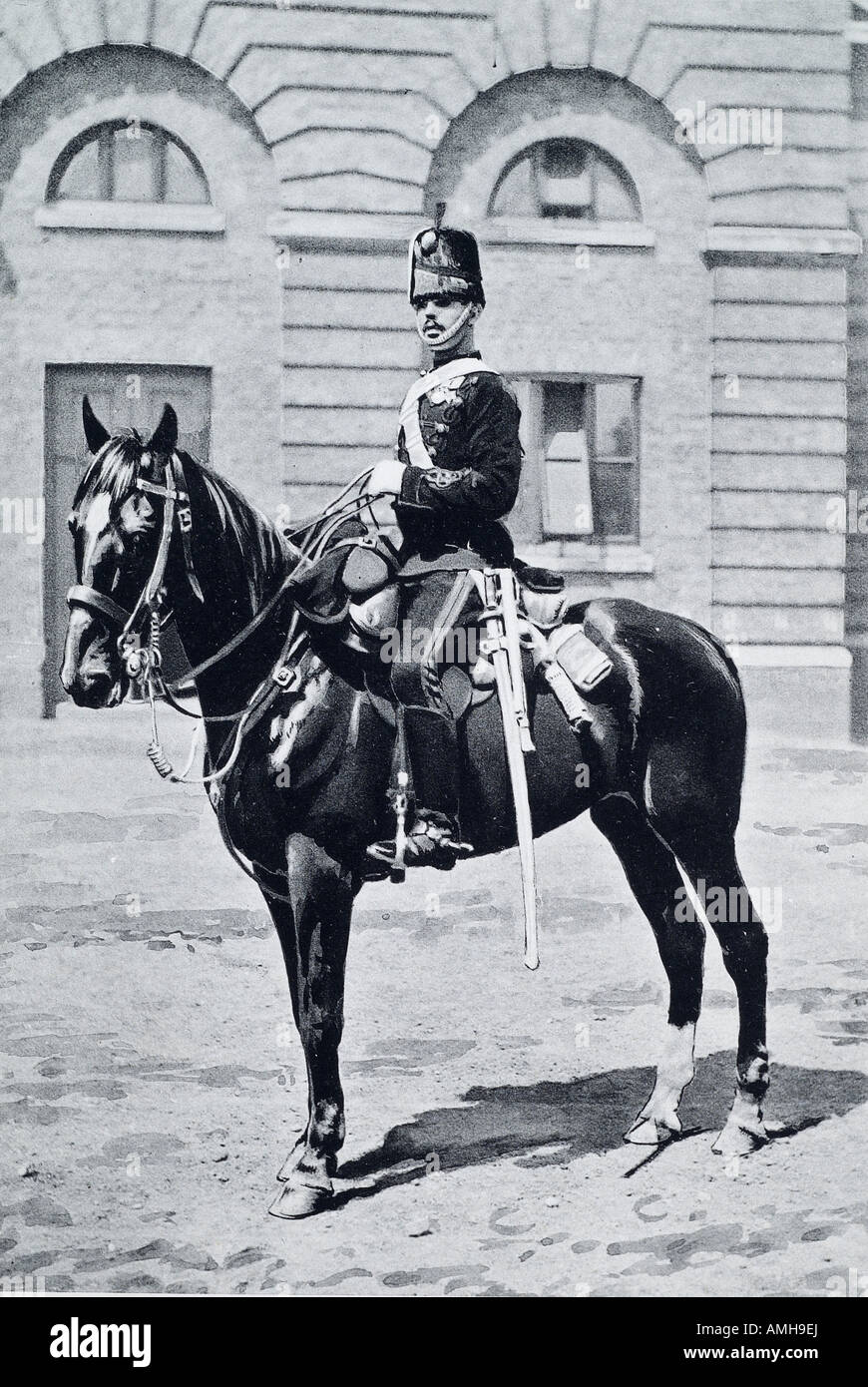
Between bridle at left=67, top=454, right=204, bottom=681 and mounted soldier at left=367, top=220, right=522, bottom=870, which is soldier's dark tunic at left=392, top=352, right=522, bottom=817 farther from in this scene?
bridle at left=67, top=454, right=204, bottom=681

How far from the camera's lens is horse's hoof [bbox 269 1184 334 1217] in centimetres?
512

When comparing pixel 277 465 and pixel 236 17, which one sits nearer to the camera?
pixel 236 17

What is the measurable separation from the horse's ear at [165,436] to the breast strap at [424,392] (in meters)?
0.96

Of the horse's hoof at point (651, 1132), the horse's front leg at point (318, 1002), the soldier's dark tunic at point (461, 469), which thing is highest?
the soldier's dark tunic at point (461, 469)

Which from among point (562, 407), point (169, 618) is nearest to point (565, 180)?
point (562, 407)

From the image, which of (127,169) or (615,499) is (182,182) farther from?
(615,499)

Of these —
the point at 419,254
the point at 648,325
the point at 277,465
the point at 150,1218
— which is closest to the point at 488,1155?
the point at 150,1218

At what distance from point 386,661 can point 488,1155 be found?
1.88m

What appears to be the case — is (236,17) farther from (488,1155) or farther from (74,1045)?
(488,1155)

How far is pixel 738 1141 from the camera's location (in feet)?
18.2

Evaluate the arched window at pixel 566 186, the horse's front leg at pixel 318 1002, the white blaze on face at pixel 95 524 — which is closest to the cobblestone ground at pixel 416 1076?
the horse's front leg at pixel 318 1002

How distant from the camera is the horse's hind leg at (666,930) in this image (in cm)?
578

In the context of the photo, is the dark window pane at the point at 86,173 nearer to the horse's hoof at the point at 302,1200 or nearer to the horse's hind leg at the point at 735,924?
the horse's hind leg at the point at 735,924

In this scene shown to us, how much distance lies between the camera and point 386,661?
17.4 feet
